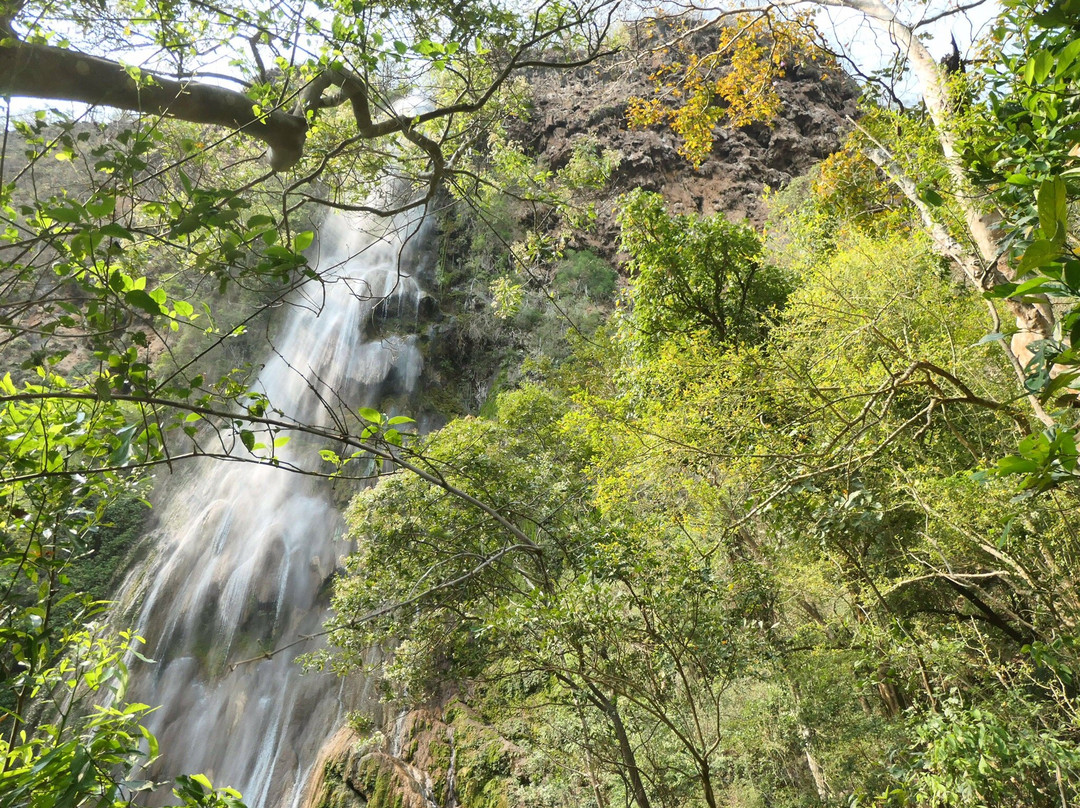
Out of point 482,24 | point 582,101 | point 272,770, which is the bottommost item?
point 272,770

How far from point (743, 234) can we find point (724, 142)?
12697 mm

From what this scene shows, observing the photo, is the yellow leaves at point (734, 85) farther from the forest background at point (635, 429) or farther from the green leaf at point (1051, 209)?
the green leaf at point (1051, 209)

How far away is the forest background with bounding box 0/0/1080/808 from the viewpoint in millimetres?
1328

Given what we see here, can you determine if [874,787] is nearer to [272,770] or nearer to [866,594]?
[866,594]

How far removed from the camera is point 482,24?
8.94 feet

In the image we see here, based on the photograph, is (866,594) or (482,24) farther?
(866,594)

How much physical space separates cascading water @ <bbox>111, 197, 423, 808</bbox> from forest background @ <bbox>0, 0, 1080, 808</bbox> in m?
2.02

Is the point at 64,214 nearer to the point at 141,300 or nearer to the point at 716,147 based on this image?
the point at 141,300

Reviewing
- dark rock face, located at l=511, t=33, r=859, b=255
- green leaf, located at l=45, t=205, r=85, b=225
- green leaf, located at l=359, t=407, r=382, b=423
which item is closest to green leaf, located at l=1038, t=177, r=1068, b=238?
green leaf, located at l=359, t=407, r=382, b=423

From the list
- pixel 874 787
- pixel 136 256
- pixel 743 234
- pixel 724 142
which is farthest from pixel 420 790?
pixel 724 142

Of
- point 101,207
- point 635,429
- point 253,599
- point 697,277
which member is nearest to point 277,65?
point 101,207

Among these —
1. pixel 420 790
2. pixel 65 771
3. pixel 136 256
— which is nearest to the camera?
pixel 65 771

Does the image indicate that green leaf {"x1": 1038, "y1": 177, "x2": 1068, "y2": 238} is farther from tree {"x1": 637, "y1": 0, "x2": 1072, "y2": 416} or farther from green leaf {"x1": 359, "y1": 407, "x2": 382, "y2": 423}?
green leaf {"x1": 359, "y1": 407, "x2": 382, "y2": 423}

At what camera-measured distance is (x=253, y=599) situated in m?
11.5
